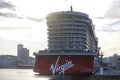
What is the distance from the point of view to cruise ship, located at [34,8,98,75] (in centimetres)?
12450

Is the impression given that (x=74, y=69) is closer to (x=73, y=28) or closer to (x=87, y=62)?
(x=87, y=62)

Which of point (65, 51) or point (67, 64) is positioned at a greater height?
point (65, 51)

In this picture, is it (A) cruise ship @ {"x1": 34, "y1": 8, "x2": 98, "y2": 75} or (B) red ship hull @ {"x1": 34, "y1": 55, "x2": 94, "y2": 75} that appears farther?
(A) cruise ship @ {"x1": 34, "y1": 8, "x2": 98, "y2": 75}

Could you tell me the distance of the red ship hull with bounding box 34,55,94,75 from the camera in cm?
12412

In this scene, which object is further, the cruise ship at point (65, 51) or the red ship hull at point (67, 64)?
the cruise ship at point (65, 51)

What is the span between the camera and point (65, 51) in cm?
12494

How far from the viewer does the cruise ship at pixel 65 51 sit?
408 feet

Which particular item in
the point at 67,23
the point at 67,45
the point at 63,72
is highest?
the point at 67,23

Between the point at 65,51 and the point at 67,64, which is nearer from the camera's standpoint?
Result: the point at 67,64

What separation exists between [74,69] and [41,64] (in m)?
11.9

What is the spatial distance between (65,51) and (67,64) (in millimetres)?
4534

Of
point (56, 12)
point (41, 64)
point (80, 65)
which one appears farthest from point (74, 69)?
point (56, 12)

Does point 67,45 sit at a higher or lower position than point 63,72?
higher

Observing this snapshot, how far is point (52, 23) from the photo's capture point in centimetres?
12938
